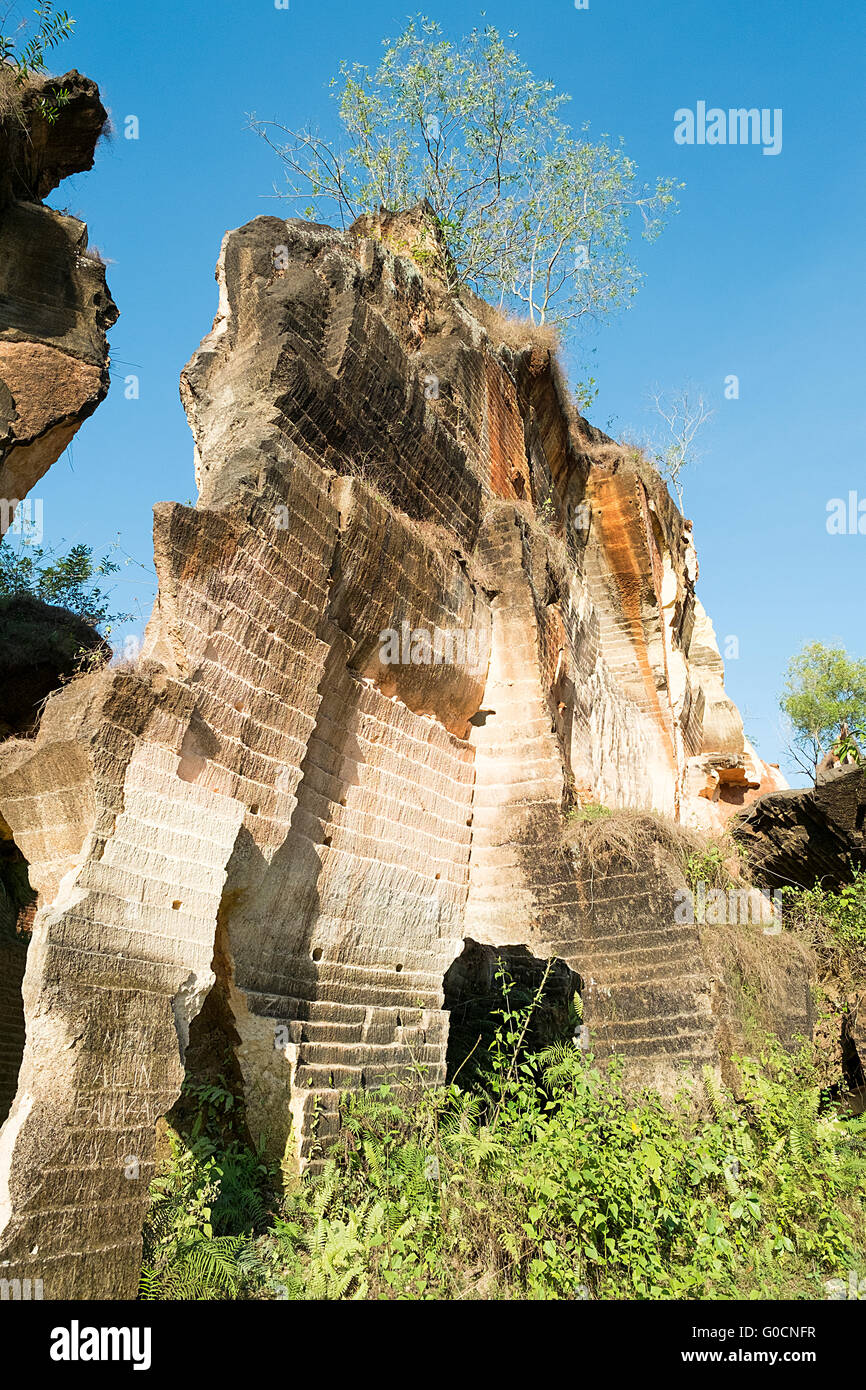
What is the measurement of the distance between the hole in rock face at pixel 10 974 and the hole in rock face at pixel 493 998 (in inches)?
150

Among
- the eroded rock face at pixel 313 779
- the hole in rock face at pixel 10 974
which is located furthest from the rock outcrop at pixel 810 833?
the hole in rock face at pixel 10 974

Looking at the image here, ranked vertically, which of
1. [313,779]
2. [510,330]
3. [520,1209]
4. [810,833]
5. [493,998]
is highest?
[510,330]

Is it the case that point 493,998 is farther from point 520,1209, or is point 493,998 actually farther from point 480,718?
point 520,1209

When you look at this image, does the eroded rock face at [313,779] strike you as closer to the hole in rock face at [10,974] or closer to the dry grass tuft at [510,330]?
the dry grass tuft at [510,330]

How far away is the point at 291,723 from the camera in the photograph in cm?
559

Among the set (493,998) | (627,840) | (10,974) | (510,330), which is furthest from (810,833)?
(10,974)

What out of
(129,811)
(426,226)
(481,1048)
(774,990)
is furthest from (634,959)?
(426,226)

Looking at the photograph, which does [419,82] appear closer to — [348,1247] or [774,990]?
[774,990]

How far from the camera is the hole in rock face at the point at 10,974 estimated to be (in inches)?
362

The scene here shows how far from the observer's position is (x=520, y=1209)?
4.87 meters

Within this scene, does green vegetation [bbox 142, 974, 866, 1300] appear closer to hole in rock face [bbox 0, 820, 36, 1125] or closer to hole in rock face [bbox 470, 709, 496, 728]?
hole in rock face [bbox 470, 709, 496, 728]

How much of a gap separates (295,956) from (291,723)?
133 cm

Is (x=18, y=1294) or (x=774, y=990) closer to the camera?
(x=18, y=1294)

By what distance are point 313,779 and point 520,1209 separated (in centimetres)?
259
